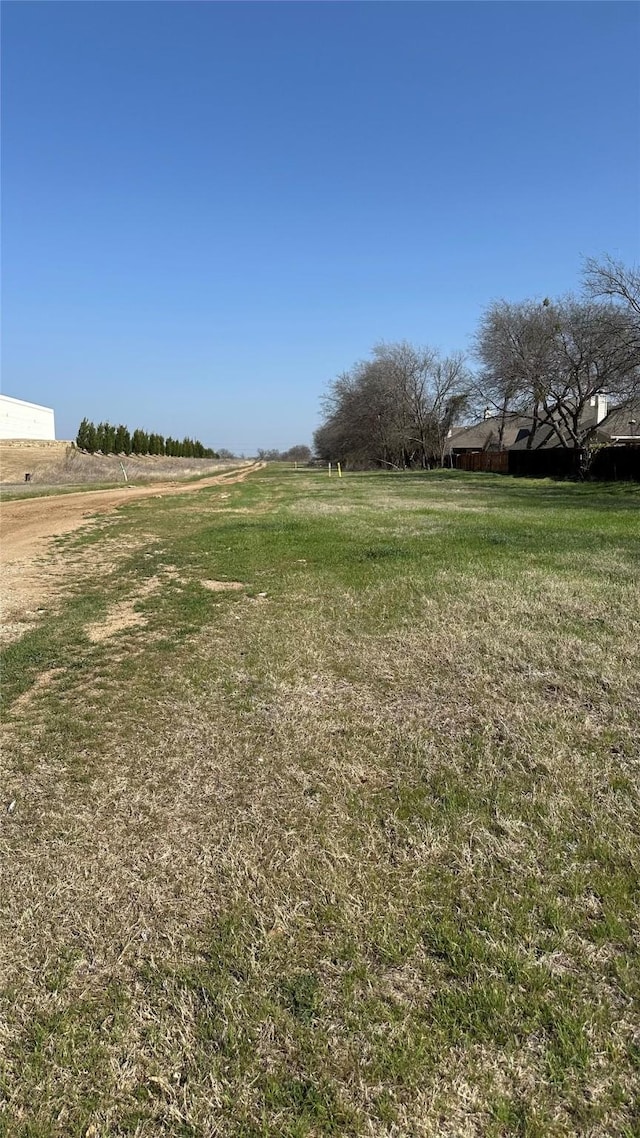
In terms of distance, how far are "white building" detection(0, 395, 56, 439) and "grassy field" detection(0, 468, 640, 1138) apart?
70.6 metres

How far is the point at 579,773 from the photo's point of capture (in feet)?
8.64

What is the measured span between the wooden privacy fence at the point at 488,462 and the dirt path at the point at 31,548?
27.3m

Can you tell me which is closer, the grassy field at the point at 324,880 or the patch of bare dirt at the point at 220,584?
the grassy field at the point at 324,880

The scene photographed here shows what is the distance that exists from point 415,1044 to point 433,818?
0.94 meters

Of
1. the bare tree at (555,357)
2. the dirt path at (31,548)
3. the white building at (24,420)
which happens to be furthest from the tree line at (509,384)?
the white building at (24,420)

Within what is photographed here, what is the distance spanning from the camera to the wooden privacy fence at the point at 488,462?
3838 cm

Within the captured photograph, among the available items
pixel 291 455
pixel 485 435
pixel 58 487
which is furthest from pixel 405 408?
pixel 291 455

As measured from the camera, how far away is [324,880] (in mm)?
2062

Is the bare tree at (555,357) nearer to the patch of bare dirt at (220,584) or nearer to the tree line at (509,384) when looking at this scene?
the tree line at (509,384)

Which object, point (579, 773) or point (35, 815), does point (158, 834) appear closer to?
point (35, 815)

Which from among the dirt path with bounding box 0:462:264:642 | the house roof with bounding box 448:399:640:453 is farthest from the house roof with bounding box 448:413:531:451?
the dirt path with bounding box 0:462:264:642

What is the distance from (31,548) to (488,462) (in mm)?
37010

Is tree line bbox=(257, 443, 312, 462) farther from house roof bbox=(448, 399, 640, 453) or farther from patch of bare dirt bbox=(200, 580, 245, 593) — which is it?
patch of bare dirt bbox=(200, 580, 245, 593)

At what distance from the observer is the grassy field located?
4.61 ft
